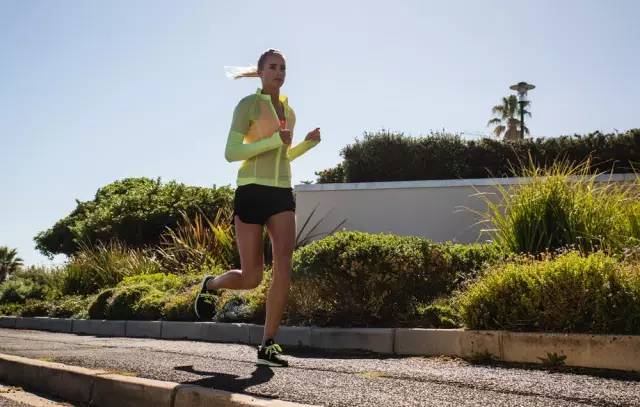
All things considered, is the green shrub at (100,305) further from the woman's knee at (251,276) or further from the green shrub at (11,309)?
the woman's knee at (251,276)

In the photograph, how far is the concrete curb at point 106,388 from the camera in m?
3.90

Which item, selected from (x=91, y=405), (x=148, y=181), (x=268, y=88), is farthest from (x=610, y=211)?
(x=148, y=181)

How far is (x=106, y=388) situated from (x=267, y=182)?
1.77m

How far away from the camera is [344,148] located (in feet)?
53.1

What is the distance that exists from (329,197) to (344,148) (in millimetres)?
1426

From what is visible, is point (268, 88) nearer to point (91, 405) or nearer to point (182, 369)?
point (182, 369)

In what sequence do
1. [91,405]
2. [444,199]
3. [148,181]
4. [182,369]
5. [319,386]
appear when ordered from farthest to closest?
[148,181] < [444,199] < [182,369] < [91,405] < [319,386]

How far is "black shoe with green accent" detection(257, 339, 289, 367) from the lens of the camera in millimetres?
5285

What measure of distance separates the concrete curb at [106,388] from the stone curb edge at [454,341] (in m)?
2.82

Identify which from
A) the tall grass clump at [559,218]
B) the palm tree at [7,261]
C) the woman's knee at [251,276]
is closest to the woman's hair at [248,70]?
the woman's knee at [251,276]

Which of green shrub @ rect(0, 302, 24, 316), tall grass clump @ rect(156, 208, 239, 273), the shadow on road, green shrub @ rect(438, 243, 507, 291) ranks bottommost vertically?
the shadow on road

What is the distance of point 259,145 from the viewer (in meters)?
5.10

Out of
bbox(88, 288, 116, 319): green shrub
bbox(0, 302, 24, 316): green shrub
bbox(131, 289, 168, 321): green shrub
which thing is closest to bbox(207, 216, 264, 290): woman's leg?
bbox(131, 289, 168, 321): green shrub

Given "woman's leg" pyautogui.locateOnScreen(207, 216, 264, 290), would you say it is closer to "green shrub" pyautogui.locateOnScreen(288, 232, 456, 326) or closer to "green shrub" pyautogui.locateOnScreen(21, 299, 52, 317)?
"green shrub" pyautogui.locateOnScreen(288, 232, 456, 326)
